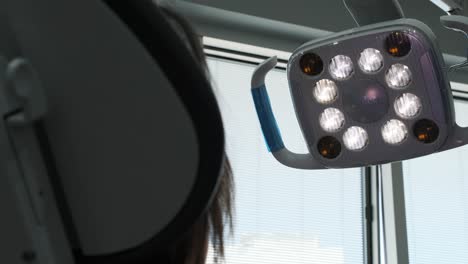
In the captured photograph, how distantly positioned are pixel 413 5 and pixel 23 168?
2.75m

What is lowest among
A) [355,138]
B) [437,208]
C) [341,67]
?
[437,208]

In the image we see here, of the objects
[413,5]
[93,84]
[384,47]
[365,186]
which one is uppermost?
[413,5]

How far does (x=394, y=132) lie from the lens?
1153mm

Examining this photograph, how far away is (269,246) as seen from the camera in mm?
2746

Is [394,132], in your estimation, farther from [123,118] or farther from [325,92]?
[123,118]

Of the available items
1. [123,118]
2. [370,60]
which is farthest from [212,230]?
[370,60]

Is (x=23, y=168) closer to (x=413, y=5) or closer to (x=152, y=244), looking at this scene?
(x=152, y=244)

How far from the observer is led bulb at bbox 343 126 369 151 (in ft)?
3.86

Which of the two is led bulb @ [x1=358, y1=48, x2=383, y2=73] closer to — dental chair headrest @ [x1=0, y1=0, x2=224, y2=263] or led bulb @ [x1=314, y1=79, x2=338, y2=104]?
led bulb @ [x1=314, y1=79, x2=338, y2=104]

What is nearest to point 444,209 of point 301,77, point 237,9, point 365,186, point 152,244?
point 365,186

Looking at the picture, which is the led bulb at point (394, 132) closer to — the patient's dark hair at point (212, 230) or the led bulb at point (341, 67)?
the led bulb at point (341, 67)

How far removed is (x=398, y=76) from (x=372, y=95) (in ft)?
0.19

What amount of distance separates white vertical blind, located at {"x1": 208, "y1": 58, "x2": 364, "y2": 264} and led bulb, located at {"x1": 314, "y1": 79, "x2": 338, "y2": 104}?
1.51 m

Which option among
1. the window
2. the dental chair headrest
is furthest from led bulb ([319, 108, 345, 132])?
the window
